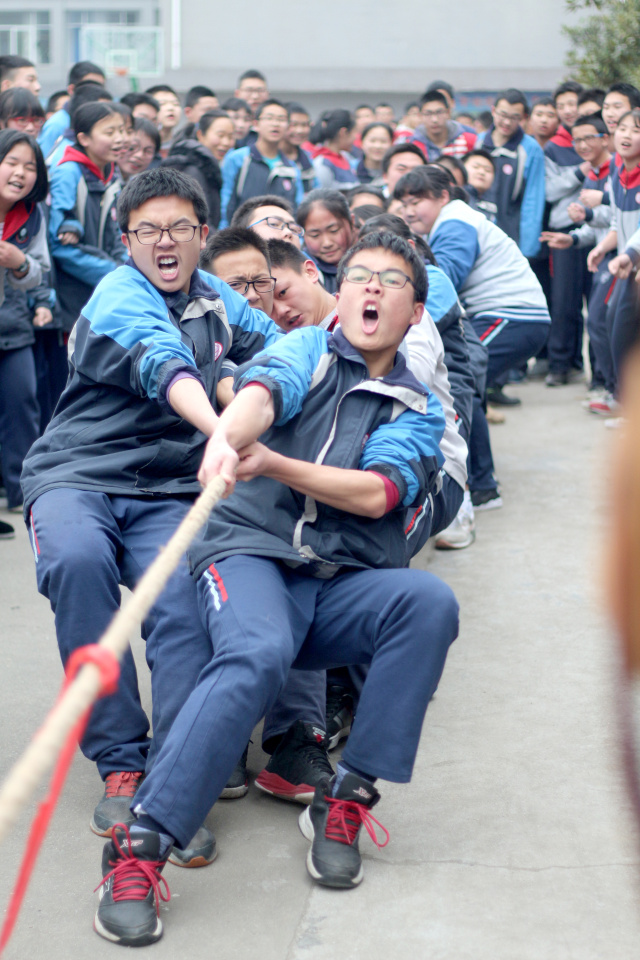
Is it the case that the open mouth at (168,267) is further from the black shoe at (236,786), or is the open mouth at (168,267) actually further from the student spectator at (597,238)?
the student spectator at (597,238)

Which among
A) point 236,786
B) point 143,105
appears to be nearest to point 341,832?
point 236,786

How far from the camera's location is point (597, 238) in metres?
7.16

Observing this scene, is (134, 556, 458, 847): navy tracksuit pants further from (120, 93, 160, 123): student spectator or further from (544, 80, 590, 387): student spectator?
(120, 93, 160, 123): student spectator

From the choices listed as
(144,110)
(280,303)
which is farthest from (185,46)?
(280,303)

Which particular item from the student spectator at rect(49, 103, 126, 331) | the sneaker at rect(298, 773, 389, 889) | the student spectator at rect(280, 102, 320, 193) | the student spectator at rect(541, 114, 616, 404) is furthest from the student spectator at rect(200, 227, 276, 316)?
the student spectator at rect(280, 102, 320, 193)

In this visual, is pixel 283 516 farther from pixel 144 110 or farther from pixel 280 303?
pixel 144 110

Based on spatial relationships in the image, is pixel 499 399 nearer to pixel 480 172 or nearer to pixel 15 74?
pixel 480 172

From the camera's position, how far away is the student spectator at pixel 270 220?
149 inches

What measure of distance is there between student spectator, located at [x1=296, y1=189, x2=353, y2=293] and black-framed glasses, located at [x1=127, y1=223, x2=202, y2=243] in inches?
54.2

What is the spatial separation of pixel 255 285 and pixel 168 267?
1.94 feet

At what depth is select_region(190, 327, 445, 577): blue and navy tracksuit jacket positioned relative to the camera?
2.50 m

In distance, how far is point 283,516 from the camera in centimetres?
254

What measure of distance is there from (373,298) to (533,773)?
1305 millimetres

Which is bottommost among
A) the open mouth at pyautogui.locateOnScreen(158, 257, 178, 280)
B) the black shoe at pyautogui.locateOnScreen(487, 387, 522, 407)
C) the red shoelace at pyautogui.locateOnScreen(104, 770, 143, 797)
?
the black shoe at pyautogui.locateOnScreen(487, 387, 522, 407)
